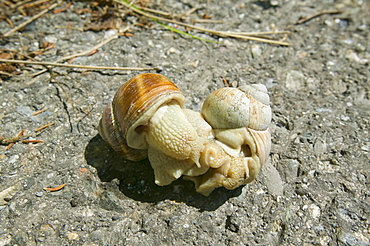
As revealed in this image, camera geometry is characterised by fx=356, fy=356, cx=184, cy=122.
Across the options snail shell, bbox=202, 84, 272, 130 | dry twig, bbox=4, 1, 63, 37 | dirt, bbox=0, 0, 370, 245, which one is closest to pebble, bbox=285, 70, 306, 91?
dirt, bbox=0, 0, 370, 245

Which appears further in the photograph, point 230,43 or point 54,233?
point 230,43

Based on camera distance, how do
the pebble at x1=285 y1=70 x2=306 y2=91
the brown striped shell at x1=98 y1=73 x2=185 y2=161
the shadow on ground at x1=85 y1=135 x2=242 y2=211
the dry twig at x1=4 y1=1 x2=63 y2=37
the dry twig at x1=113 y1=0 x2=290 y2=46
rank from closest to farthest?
1. the brown striped shell at x1=98 y1=73 x2=185 y2=161
2. the shadow on ground at x1=85 y1=135 x2=242 y2=211
3. the pebble at x1=285 y1=70 x2=306 y2=91
4. the dry twig at x1=4 y1=1 x2=63 y2=37
5. the dry twig at x1=113 y1=0 x2=290 y2=46

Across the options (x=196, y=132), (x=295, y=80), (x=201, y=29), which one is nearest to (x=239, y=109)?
(x=196, y=132)

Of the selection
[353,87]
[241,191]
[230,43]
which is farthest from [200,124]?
[353,87]

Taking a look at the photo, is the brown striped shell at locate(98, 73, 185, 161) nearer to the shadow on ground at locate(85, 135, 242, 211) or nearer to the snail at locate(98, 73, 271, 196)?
the snail at locate(98, 73, 271, 196)

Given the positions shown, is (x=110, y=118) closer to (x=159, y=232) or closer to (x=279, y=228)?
(x=159, y=232)

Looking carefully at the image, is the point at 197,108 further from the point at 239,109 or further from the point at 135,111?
the point at 135,111
